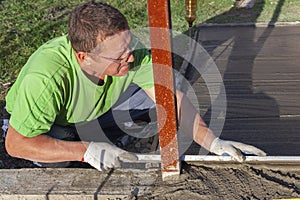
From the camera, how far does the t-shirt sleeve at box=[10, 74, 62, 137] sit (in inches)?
103

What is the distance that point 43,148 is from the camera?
270 cm

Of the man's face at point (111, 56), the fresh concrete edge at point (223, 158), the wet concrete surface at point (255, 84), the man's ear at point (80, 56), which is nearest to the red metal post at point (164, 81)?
the fresh concrete edge at point (223, 158)

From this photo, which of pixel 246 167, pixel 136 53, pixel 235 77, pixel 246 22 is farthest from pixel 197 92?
pixel 246 22

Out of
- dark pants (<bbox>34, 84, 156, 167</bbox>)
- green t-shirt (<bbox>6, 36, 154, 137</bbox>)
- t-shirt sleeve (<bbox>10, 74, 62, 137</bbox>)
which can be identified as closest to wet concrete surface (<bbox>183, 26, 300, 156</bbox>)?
dark pants (<bbox>34, 84, 156, 167</bbox>)

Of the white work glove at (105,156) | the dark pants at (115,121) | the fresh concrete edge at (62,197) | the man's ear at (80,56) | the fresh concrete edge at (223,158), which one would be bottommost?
the dark pants at (115,121)

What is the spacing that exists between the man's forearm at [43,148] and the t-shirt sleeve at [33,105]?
47 mm

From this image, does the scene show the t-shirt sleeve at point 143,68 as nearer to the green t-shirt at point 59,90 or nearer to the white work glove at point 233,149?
the green t-shirt at point 59,90

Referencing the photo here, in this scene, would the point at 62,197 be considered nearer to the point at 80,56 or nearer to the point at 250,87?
the point at 80,56

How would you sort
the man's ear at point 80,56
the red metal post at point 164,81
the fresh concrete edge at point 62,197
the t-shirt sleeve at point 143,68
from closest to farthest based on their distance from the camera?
the red metal post at point 164,81
the fresh concrete edge at point 62,197
the man's ear at point 80,56
the t-shirt sleeve at point 143,68

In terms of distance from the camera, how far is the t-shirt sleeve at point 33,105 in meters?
2.61

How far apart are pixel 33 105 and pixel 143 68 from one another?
2.89 feet

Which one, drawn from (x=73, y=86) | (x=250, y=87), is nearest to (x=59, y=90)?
(x=73, y=86)

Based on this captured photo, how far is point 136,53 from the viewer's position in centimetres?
317

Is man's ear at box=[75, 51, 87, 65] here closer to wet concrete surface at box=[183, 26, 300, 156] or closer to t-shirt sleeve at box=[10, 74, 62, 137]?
t-shirt sleeve at box=[10, 74, 62, 137]
